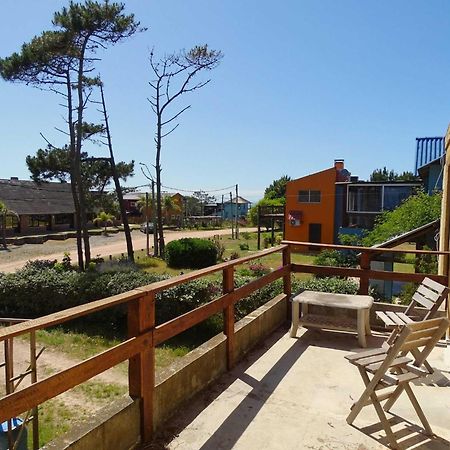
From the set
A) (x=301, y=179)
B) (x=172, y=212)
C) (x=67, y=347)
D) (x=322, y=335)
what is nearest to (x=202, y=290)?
(x=67, y=347)

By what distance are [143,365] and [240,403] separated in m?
1.00

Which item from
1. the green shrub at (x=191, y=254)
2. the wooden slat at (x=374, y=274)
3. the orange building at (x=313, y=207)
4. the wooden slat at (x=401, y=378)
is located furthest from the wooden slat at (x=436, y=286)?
the orange building at (x=313, y=207)

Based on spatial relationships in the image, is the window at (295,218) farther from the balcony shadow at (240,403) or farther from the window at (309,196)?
the balcony shadow at (240,403)

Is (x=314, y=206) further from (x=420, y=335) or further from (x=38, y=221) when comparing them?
(x=420, y=335)

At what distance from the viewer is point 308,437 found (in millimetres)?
2844

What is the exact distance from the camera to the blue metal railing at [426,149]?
1892 cm

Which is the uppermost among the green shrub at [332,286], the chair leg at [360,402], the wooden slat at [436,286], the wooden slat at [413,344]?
the wooden slat at [436,286]

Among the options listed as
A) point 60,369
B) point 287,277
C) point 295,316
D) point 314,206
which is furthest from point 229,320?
→ point 314,206

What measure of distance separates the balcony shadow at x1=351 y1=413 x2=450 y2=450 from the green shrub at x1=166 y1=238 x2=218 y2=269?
16.1m

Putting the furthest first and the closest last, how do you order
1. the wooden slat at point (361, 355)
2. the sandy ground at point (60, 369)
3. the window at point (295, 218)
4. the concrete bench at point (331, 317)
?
the window at point (295, 218)
the sandy ground at point (60, 369)
the concrete bench at point (331, 317)
the wooden slat at point (361, 355)

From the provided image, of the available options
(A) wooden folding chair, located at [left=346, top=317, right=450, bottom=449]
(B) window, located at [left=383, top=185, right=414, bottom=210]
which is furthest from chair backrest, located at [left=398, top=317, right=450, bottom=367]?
(B) window, located at [left=383, top=185, right=414, bottom=210]

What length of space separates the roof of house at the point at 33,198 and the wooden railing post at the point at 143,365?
125ft

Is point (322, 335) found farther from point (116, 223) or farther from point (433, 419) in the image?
point (116, 223)

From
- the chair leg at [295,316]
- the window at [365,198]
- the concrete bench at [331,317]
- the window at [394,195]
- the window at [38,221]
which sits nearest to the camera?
the concrete bench at [331,317]
